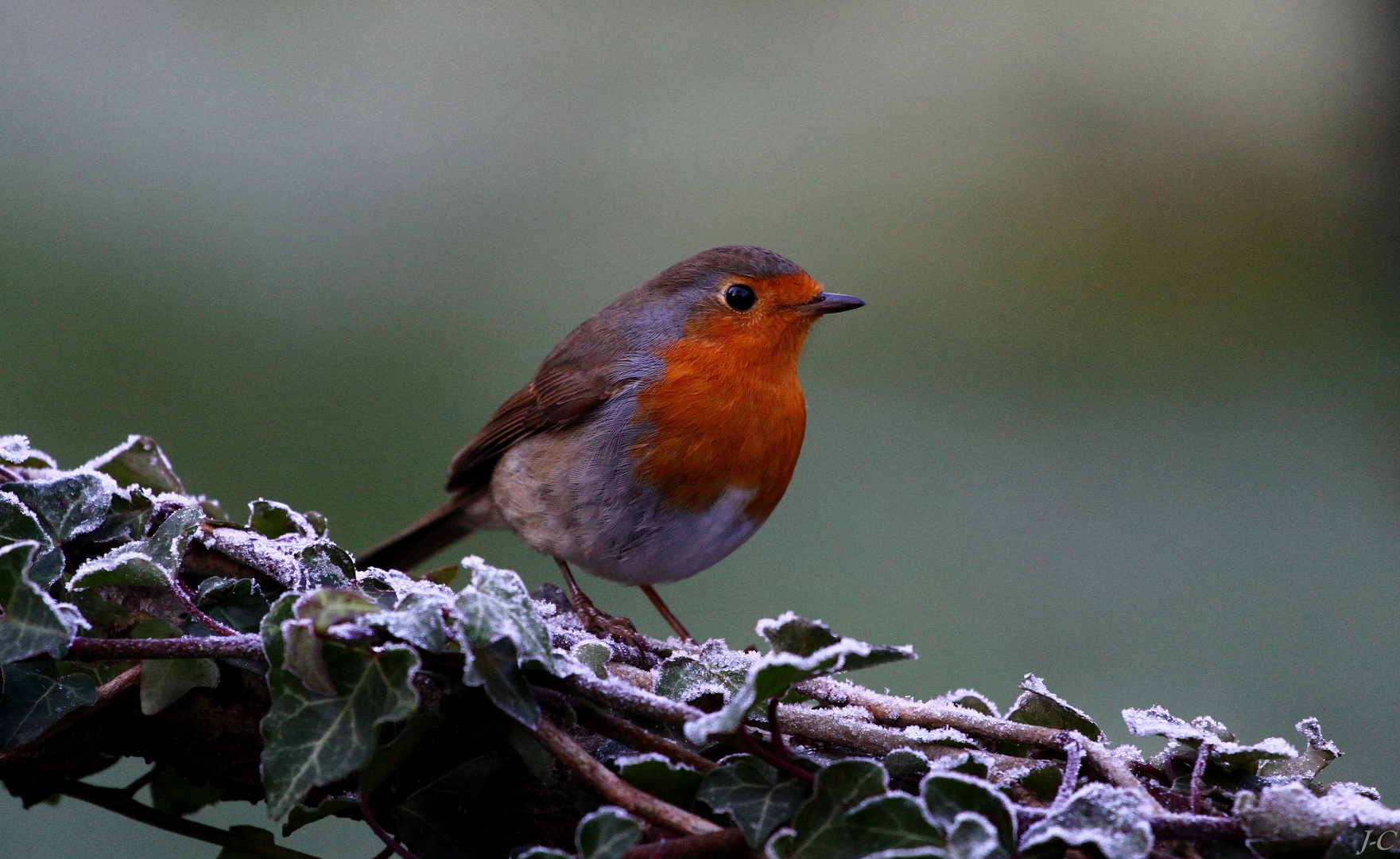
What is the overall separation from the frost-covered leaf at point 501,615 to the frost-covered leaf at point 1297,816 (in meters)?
0.61

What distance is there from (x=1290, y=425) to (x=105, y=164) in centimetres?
359

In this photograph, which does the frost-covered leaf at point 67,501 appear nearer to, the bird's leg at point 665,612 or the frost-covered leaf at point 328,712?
the frost-covered leaf at point 328,712

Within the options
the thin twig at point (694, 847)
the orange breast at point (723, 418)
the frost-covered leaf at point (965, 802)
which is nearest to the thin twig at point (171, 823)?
the thin twig at point (694, 847)

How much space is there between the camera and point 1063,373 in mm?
3201

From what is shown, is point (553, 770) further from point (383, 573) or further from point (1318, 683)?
point (1318, 683)

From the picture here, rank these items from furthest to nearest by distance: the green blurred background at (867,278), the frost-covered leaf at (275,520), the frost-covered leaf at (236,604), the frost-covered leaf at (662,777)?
1. the green blurred background at (867,278)
2. the frost-covered leaf at (275,520)
3. the frost-covered leaf at (236,604)
4. the frost-covered leaf at (662,777)

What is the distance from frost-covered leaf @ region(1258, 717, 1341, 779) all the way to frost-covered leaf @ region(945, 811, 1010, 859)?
Answer: 46 centimetres

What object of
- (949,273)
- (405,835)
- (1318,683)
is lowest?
(1318,683)

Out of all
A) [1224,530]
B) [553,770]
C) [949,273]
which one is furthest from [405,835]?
[949,273]

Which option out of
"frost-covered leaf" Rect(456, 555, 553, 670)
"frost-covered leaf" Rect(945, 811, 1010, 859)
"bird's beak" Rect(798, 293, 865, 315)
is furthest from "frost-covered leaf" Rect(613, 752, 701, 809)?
"bird's beak" Rect(798, 293, 865, 315)

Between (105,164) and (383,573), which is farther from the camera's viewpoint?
(105,164)

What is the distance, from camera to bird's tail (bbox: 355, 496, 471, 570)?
101 inches

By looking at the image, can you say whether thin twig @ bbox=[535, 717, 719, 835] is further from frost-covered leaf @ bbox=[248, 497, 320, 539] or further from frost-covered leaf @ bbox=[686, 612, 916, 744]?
frost-covered leaf @ bbox=[248, 497, 320, 539]

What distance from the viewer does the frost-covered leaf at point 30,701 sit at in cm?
105
